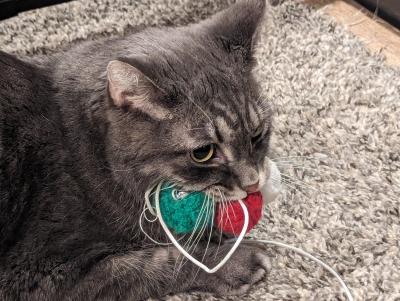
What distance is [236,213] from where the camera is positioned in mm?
1204

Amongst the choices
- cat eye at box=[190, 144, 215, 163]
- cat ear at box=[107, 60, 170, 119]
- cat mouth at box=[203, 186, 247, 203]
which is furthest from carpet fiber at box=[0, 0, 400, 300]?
cat ear at box=[107, 60, 170, 119]

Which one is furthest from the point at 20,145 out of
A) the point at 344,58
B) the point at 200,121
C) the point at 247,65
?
the point at 344,58

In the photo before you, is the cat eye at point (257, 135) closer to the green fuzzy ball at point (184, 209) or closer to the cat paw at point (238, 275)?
the green fuzzy ball at point (184, 209)

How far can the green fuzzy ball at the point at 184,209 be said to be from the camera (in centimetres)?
116

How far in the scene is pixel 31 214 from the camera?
3.82ft

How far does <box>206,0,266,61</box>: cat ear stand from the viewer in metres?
1.15

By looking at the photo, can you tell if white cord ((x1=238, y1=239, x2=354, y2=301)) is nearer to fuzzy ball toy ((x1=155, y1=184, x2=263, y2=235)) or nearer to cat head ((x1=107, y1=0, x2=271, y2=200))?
fuzzy ball toy ((x1=155, y1=184, x2=263, y2=235))

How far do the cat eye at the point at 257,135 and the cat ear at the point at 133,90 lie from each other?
194 mm

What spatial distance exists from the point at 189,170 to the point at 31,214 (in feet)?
1.18

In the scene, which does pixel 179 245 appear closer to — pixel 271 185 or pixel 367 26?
pixel 271 185

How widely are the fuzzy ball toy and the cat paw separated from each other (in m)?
0.10

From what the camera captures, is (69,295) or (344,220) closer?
(69,295)

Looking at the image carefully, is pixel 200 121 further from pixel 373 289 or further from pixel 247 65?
pixel 373 289

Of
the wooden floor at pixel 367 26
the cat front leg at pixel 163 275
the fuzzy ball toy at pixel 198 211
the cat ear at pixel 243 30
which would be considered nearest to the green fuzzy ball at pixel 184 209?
the fuzzy ball toy at pixel 198 211
